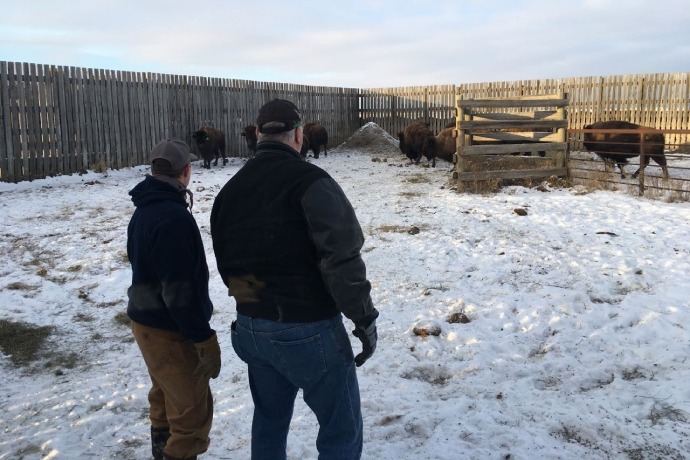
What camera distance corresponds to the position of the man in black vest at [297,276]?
7.54 feet

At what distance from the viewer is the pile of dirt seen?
22372 millimetres

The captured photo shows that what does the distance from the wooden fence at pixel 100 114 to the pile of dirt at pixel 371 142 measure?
4.57m

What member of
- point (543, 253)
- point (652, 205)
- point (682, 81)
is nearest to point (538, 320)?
point (543, 253)

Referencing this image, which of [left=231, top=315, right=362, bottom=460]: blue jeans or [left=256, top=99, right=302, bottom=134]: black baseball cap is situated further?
[left=256, top=99, right=302, bottom=134]: black baseball cap

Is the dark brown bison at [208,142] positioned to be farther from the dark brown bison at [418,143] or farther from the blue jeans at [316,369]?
the blue jeans at [316,369]

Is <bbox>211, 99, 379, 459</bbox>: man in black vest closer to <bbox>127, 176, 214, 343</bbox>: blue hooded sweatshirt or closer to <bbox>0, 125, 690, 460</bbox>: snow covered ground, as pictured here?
<bbox>127, 176, 214, 343</bbox>: blue hooded sweatshirt

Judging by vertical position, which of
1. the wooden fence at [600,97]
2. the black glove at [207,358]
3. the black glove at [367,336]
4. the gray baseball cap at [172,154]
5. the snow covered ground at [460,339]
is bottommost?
the snow covered ground at [460,339]

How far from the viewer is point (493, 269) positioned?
665 cm

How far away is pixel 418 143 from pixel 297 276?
15027 millimetres

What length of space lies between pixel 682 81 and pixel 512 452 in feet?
63.4

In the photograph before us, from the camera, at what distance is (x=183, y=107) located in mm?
17172

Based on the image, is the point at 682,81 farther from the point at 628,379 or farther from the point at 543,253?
the point at 628,379

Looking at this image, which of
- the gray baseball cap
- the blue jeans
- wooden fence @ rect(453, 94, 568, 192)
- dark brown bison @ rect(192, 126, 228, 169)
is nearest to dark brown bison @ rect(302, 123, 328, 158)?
dark brown bison @ rect(192, 126, 228, 169)

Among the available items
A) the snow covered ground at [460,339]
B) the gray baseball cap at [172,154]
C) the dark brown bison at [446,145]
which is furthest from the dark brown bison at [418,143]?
the gray baseball cap at [172,154]
